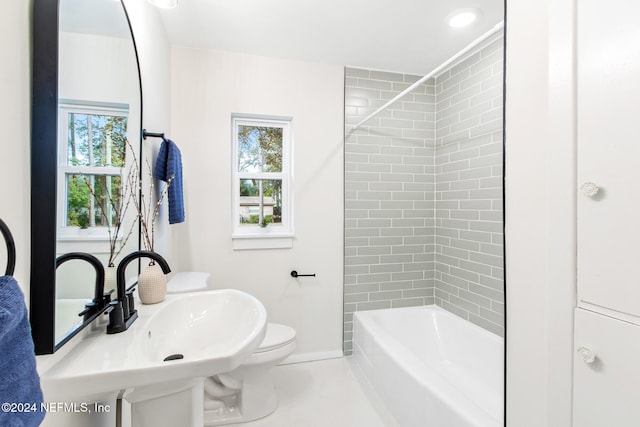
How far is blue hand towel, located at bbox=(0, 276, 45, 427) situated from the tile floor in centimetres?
161

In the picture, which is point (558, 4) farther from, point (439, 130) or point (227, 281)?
point (227, 281)

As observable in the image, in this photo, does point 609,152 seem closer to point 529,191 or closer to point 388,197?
point 529,191

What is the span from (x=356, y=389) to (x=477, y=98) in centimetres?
237

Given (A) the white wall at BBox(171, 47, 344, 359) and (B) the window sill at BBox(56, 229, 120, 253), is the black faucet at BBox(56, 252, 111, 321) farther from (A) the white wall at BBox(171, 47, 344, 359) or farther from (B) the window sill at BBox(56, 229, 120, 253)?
(A) the white wall at BBox(171, 47, 344, 359)

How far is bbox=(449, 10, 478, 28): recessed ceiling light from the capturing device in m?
1.87

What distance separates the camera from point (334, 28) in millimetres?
2045

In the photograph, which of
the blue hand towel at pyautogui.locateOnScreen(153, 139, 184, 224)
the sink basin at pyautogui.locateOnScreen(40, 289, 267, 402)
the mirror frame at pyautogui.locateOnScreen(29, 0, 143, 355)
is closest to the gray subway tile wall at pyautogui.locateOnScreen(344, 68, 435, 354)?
the blue hand towel at pyautogui.locateOnScreen(153, 139, 184, 224)

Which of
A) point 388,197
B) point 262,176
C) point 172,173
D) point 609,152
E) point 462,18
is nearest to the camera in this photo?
point 609,152

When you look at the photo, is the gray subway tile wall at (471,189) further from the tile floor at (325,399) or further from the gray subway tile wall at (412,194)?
→ the tile floor at (325,399)

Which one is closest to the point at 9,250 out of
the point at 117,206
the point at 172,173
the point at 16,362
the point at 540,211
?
the point at 16,362

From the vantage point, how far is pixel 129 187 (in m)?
1.26

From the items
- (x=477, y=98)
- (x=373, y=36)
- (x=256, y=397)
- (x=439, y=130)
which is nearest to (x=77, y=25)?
(x=373, y=36)

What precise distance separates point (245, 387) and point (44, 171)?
1.67 meters

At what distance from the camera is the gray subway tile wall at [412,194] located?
7.79ft
